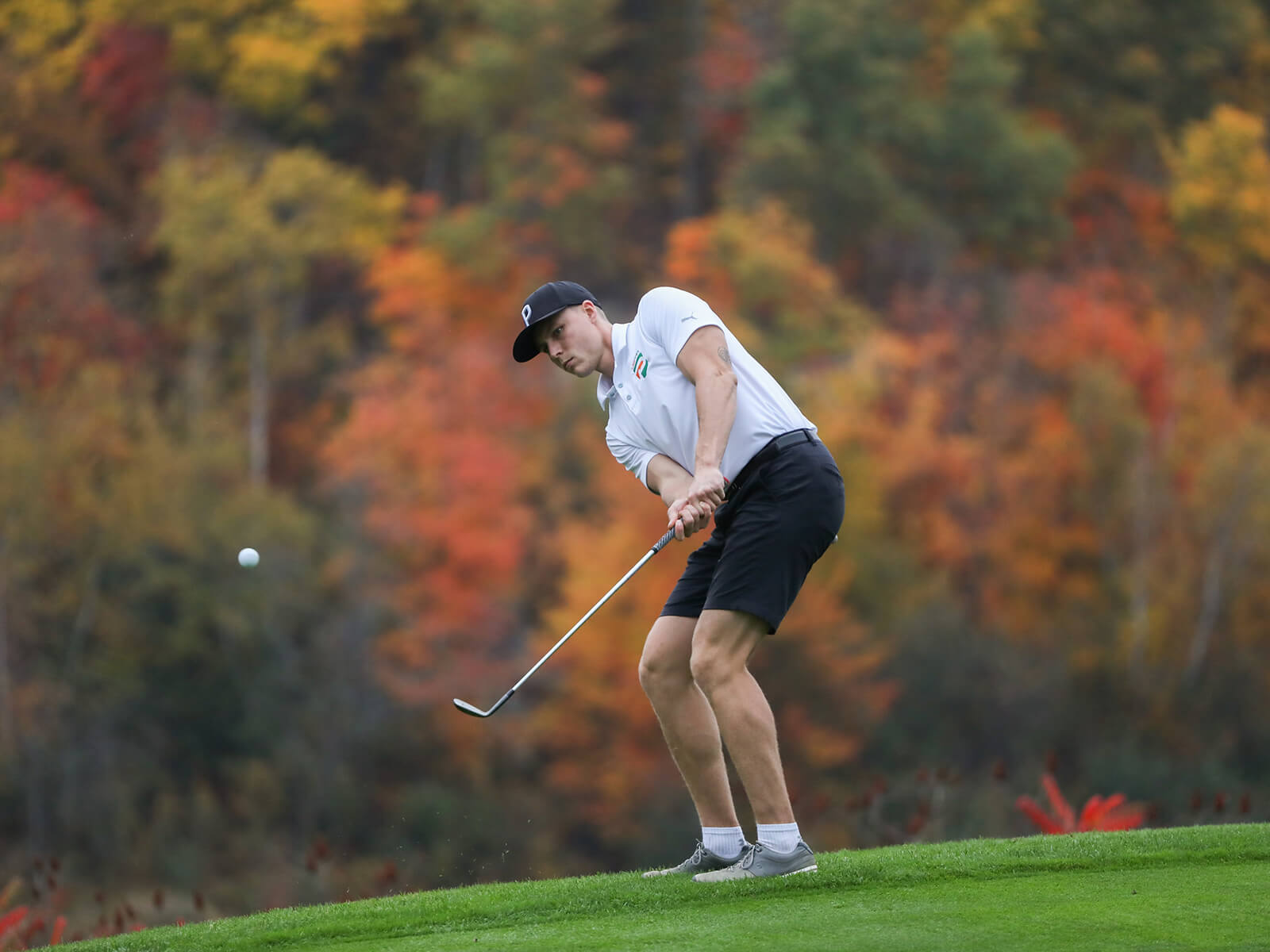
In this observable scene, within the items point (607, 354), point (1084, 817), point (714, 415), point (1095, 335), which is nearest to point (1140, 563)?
point (1095, 335)

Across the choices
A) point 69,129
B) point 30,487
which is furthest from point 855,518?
point 69,129

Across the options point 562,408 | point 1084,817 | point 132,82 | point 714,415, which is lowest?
point 1084,817

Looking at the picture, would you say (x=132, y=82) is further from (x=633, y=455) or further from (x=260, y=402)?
(x=633, y=455)

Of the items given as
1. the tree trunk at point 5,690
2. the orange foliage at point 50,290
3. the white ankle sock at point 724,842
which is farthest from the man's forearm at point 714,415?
the orange foliage at point 50,290

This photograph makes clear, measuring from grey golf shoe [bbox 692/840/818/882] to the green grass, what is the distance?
0.20 feet

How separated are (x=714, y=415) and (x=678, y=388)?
0.27 meters

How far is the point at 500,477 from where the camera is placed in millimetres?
36406

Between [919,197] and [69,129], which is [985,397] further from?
[69,129]

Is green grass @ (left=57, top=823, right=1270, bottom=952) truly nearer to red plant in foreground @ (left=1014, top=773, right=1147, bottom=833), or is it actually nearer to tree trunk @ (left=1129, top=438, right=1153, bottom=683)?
red plant in foreground @ (left=1014, top=773, right=1147, bottom=833)

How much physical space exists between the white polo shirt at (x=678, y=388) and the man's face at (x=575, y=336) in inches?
2.9

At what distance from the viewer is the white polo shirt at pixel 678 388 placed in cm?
504

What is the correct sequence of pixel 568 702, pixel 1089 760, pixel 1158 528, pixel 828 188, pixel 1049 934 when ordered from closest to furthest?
1. pixel 1049 934
2. pixel 1089 760
3. pixel 568 702
4. pixel 1158 528
5. pixel 828 188

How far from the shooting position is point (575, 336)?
5270mm

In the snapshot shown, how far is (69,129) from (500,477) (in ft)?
59.3
